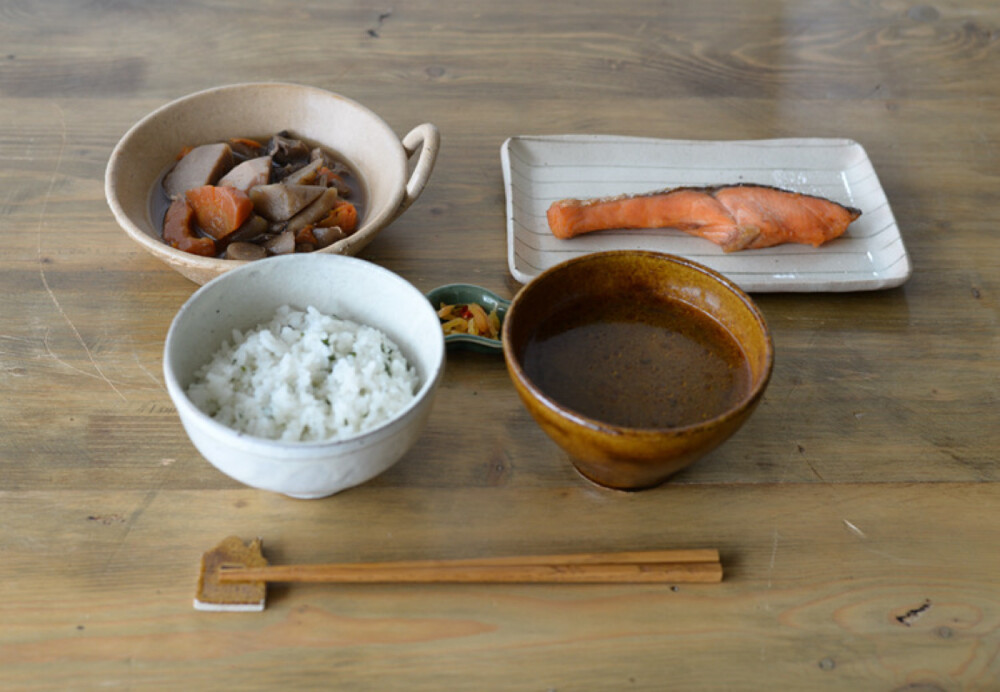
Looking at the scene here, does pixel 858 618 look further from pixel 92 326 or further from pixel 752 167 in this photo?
pixel 92 326

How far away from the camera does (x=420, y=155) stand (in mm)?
1519

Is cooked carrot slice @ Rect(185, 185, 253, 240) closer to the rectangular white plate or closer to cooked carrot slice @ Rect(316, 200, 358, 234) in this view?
cooked carrot slice @ Rect(316, 200, 358, 234)

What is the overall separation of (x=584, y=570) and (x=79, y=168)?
4.02 feet

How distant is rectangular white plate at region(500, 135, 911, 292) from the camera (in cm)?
151

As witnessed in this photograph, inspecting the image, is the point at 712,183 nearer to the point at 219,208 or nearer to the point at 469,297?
the point at 469,297

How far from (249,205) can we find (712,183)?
33.4 inches

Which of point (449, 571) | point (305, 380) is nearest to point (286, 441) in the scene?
point (305, 380)

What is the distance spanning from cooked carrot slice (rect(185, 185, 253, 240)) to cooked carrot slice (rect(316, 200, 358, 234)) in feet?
0.40

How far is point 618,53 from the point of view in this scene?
6.89 feet

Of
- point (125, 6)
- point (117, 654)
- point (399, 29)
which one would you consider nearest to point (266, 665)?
point (117, 654)

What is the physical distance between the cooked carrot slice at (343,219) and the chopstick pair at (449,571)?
544 millimetres

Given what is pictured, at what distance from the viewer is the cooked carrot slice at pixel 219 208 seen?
1.38m

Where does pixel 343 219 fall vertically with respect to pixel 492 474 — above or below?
above

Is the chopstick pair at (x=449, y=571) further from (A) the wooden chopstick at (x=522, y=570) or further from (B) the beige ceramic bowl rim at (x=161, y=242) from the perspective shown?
(B) the beige ceramic bowl rim at (x=161, y=242)
